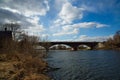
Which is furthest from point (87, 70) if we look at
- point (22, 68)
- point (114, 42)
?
point (114, 42)

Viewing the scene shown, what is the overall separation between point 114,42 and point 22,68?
121 meters

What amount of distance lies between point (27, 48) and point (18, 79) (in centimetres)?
2625

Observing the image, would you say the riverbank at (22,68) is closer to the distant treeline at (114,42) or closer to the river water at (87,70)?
the river water at (87,70)

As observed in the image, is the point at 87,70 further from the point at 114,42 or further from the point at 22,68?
the point at 114,42

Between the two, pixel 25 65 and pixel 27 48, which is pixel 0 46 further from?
pixel 25 65

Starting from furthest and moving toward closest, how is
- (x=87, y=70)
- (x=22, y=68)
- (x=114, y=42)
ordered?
(x=114, y=42) → (x=87, y=70) → (x=22, y=68)

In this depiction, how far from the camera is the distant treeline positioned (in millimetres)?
134550

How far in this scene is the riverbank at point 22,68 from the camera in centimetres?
2103

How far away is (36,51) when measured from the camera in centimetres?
4756

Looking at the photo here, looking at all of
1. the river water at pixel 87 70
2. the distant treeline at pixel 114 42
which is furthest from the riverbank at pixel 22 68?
the distant treeline at pixel 114 42

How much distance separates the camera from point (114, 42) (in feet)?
452

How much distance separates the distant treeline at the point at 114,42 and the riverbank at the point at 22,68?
107916 millimetres

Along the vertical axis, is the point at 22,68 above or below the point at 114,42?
below

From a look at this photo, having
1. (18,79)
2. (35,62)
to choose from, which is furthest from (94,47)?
(18,79)
